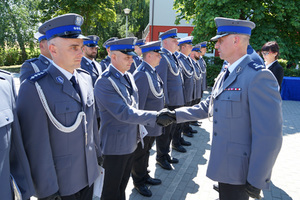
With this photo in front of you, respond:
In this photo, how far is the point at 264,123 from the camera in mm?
1972

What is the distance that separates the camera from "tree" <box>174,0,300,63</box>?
11.5 m

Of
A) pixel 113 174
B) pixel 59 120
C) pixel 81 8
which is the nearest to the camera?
pixel 59 120

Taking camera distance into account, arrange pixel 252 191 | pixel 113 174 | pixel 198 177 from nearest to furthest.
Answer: pixel 252 191 < pixel 113 174 < pixel 198 177

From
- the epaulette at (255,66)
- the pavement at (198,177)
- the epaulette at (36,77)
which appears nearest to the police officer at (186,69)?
the pavement at (198,177)

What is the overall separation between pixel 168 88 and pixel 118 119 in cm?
245

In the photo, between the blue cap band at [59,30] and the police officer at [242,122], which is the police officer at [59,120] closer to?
the blue cap band at [59,30]

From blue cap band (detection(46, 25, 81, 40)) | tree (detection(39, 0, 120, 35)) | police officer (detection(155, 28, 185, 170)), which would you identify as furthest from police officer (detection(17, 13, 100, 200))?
tree (detection(39, 0, 120, 35))

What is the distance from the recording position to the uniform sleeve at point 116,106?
2703mm

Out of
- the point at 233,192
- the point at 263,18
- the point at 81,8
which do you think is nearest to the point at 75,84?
the point at 233,192

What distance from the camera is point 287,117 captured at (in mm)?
8547

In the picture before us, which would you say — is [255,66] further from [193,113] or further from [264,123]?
[193,113]

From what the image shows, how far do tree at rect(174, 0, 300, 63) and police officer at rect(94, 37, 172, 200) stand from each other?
9.94 meters

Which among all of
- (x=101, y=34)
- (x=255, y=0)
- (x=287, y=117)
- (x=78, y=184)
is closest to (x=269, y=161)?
(x=78, y=184)

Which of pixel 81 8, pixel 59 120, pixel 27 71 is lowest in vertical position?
pixel 59 120
